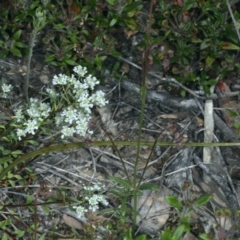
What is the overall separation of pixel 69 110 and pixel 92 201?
0.43 meters

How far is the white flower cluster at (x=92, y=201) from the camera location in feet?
8.87

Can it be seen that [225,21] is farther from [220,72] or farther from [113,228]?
[113,228]

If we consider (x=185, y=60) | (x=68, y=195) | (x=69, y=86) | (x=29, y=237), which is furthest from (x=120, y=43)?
(x=29, y=237)

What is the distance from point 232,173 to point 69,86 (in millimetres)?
926

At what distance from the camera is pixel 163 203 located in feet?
9.42

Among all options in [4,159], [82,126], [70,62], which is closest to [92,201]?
[82,126]

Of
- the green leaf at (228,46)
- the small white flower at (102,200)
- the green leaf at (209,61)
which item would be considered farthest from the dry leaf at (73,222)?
the green leaf at (228,46)

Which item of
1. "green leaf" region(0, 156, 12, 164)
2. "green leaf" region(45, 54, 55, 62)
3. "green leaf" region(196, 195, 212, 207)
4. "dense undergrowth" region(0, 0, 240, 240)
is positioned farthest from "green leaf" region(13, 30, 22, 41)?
"green leaf" region(196, 195, 212, 207)

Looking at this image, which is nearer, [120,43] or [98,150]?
[98,150]

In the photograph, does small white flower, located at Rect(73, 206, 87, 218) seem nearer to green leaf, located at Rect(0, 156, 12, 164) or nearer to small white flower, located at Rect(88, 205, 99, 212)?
small white flower, located at Rect(88, 205, 99, 212)

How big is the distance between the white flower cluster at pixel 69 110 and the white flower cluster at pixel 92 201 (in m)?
0.27

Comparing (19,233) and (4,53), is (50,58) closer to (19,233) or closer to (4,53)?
(4,53)

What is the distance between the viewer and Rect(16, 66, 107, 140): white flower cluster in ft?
8.79

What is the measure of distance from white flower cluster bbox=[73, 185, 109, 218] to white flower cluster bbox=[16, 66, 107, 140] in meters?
0.27
